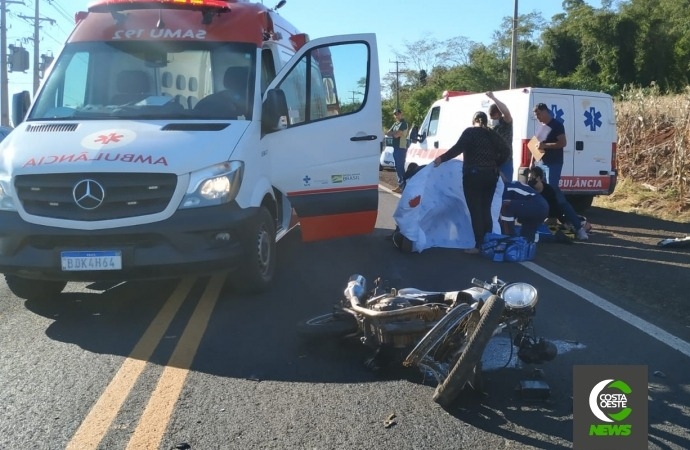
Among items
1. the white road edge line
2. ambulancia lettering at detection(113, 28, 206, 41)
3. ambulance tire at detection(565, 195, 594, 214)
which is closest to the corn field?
ambulance tire at detection(565, 195, 594, 214)

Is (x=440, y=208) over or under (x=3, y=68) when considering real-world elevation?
under

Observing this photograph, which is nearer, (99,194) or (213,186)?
(99,194)

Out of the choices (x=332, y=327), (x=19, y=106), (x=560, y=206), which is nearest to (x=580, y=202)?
(x=560, y=206)

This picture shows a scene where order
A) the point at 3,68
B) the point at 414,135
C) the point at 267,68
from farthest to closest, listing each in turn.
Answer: the point at 3,68 < the point at 414,135 < the point at 267,68

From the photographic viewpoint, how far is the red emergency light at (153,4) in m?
7.27

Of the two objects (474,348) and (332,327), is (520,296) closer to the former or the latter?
(474,348)

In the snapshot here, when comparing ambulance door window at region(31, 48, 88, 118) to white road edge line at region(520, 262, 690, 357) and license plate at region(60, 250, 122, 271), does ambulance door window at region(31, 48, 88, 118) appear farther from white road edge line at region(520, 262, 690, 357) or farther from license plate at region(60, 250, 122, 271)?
white road edge line at region(520, 262, 690, 357)

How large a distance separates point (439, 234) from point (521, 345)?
205 inches

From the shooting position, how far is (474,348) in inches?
155

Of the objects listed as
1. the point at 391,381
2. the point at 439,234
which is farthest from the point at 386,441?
the point at 439,234

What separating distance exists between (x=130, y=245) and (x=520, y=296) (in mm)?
3089

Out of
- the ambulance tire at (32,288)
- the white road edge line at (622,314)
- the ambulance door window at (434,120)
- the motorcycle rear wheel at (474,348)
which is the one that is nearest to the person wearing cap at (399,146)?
the ambulance door window at (434,120)

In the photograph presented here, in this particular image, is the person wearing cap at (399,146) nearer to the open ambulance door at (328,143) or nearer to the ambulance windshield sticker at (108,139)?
the open ambulance door at (328,143)

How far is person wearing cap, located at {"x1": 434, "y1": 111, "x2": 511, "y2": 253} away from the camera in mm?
9047
